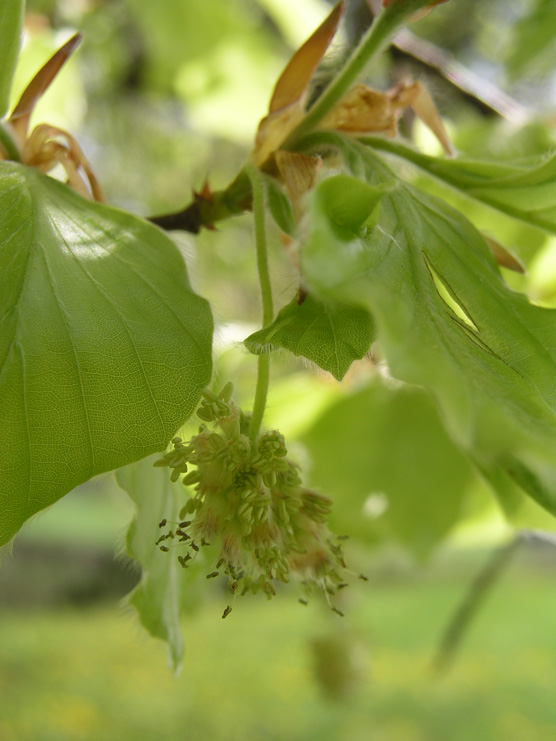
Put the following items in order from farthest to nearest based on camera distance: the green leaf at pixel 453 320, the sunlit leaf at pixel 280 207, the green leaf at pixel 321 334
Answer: the sunlit leaf at pixel 280 207, the green leaf at pixel 321 334, the green leaf at pixel 453 320

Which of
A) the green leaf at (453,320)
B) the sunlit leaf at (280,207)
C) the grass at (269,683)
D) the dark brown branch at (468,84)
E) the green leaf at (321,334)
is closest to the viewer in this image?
the green leaf at (453,320)

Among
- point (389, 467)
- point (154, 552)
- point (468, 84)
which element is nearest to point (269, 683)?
point (389, 467)

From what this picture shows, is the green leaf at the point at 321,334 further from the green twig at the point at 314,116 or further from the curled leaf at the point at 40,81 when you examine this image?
the curled leaf at the point at 40,81

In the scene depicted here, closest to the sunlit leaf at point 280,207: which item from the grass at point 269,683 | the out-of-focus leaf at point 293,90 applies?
the out-of-focus leaf at point 293,90

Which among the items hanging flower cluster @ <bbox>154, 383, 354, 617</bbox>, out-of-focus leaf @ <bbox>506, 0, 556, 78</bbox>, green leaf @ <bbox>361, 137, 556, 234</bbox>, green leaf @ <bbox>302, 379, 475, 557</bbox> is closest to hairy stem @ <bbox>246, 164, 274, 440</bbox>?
Result: hanging flower cluster @ <bbox>154, 383, 354, 617</bbox>

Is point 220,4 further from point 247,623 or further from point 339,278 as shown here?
point 247,623

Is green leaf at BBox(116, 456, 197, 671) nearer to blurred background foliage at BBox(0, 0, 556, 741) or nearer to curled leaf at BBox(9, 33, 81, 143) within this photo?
blurred background foliage at BBox(0, 0, 556, 741)
